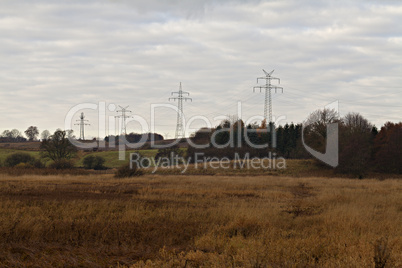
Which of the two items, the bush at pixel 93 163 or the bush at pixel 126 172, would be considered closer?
the bush at pixel 126 172

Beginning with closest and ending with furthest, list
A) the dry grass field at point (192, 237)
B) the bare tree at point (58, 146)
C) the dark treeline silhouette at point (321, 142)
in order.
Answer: the dry grass field at point (192, 237), the dark treeline silhouette at point (321, 142), the bare tree at point (58, 146)

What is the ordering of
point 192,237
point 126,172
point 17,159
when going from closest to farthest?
1. point 192,237
2. point 126,172
3. point 17,159

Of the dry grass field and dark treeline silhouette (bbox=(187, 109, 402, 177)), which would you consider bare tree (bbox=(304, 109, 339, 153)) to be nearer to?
dark treeline silhouette (bbox=(187, 109, 402, 177))

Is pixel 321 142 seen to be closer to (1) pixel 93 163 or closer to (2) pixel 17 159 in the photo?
(1) pixel 93 163

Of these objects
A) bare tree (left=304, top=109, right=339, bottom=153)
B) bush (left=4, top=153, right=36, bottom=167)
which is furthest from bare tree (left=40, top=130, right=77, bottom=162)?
bare tree (left=304, top=109, right=339, bottom=153)

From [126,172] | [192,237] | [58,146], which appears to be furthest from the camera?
[58,146]

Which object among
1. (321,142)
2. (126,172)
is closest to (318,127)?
(321,142)

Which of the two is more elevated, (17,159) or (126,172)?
(17,159)

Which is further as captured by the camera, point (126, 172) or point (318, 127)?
point (318, 127)

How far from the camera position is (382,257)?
7.29 metres

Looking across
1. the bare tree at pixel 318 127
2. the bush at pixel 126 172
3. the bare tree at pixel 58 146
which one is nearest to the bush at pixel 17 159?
the bare tree at pixel 58 146

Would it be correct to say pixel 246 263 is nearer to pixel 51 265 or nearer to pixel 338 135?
pixel 51 265

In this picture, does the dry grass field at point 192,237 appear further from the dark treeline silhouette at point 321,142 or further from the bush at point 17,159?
the bush at point 17,159

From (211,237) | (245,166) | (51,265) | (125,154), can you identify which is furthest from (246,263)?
(125,154)
